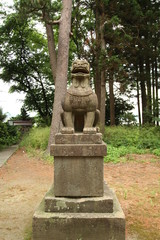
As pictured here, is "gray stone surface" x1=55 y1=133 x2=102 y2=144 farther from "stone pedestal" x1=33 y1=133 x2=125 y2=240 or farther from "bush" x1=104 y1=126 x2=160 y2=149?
"bush" x1=104 y1=126 x2=160 y2=149

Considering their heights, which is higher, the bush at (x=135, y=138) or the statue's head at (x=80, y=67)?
the statue's head at (x=80, y=67)

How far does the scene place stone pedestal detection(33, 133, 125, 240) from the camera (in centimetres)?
268

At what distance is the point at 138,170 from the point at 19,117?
1274 cm

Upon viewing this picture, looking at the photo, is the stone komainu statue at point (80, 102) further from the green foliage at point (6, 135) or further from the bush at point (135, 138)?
the green foliage at point (6, 135)

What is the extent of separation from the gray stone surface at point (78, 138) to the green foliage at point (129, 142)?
444cm

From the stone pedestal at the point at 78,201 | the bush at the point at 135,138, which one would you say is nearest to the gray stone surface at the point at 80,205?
the stone pedestal at the point at 78,201

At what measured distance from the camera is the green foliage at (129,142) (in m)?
7.63

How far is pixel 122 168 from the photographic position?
21.5 feet

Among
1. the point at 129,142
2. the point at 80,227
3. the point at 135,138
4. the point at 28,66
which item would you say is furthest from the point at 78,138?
the point at 28,66

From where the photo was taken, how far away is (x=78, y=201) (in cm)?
279

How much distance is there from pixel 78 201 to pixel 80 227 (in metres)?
0.30

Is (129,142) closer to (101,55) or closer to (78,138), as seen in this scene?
(101,55)

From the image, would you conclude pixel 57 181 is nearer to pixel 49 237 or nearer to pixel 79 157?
pixel 79 157

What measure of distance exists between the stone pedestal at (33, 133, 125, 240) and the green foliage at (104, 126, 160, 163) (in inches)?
171
